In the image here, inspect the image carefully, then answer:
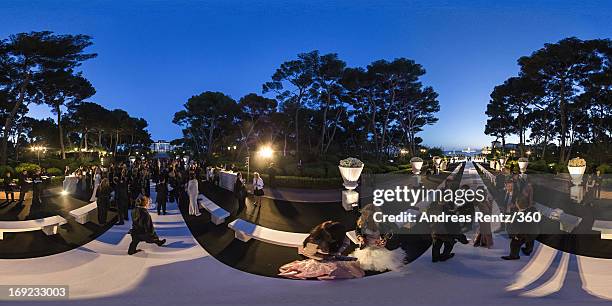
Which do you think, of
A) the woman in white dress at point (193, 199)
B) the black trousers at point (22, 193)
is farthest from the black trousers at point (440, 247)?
the black trousers at point (22, 193)

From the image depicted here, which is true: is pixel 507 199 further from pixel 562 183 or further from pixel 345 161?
pixel 345 161

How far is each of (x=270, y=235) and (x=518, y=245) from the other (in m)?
2.91

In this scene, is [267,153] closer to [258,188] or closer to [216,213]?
[258,188]

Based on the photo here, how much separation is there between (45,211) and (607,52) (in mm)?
16968

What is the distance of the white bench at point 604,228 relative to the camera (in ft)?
14.9

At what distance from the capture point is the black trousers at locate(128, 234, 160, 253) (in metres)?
4.02

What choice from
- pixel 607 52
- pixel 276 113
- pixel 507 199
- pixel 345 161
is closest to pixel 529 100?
pixel 607 52

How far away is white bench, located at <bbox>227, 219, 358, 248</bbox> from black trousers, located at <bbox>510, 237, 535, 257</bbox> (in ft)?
5.98

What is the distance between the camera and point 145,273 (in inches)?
134

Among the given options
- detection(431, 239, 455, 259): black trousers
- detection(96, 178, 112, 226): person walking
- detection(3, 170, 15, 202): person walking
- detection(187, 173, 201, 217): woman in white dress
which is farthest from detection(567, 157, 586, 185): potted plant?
detection(3, 170, 15, 202): person walking

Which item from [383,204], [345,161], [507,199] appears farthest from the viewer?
[507,199]

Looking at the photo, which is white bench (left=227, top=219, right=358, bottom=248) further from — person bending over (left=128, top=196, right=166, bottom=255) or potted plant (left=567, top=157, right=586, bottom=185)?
potted plant (left=567, top=157, right=586, bottom=185)

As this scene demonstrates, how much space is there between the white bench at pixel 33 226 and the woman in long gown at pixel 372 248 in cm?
421

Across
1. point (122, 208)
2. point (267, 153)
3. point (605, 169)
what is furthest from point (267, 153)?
point (605, 169)
